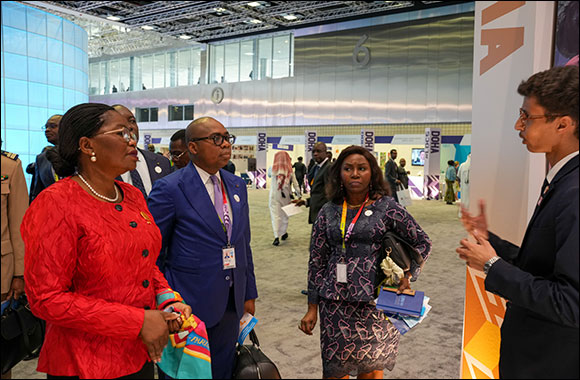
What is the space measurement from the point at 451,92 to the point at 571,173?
19380mm

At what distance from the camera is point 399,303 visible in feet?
8.14

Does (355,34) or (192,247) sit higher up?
(355,34)

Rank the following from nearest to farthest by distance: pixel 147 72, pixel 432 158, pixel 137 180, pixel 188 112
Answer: pixel 137 180 < pixel 432 158 < pixel 188 112 < pixel 147 72

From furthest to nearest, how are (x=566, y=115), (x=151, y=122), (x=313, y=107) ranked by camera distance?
(x=151, y=122)
(x=313, y=107)
(x=566, y=115)

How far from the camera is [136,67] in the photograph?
29500 mm

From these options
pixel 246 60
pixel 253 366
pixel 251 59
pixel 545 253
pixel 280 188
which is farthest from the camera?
pixel 246 60

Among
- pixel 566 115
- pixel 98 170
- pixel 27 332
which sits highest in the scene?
pixel 566 115

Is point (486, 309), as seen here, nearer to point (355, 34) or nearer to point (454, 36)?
point (454, 36)

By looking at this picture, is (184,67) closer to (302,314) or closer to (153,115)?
(153,115)

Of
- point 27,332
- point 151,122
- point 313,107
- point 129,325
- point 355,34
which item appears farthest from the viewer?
point 151,122

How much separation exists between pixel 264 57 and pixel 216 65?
11.3ft

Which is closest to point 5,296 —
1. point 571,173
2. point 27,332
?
point 27,332

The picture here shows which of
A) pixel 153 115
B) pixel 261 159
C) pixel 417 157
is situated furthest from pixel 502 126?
pixel 153 115

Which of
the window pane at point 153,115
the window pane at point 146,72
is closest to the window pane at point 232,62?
the window pane at point 153,115
